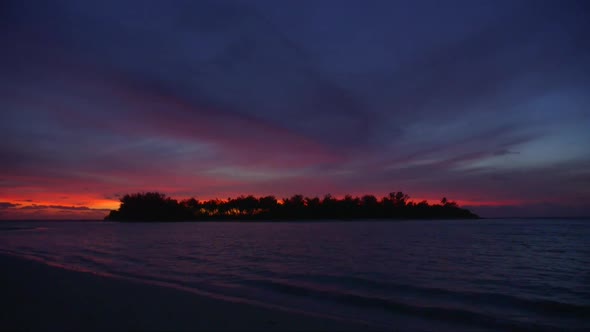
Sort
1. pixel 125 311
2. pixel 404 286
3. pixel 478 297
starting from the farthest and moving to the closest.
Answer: pixel 404 286, pixel 478 297, pixel 125 311

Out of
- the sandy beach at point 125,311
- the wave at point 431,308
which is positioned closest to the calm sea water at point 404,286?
the wave at point 431,308

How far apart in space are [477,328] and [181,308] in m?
8.46

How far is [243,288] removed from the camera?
13609 mm

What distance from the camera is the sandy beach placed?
278 inches

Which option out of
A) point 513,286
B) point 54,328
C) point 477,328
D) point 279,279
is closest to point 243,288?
point 279,279

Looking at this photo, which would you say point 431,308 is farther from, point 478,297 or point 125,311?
point 125,311

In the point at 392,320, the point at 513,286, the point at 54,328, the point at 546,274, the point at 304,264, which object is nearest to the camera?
the point at 54,328

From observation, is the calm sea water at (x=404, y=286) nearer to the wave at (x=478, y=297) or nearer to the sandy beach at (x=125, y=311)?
the wave at (x=478, y=297)

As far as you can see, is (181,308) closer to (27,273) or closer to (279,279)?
(279,279)

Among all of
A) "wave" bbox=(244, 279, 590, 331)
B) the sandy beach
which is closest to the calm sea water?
"wave" bbox=(244, 279, 590, 331)

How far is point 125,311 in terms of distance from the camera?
8.18 metres

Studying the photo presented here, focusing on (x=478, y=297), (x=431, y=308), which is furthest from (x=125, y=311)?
(x=478, y=297)

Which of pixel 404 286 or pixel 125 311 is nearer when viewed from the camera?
pixel 125 311

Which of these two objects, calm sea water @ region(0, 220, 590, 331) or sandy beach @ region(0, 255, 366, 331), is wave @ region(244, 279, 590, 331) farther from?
sandy beach @ region(0, 255, 366, 331)
